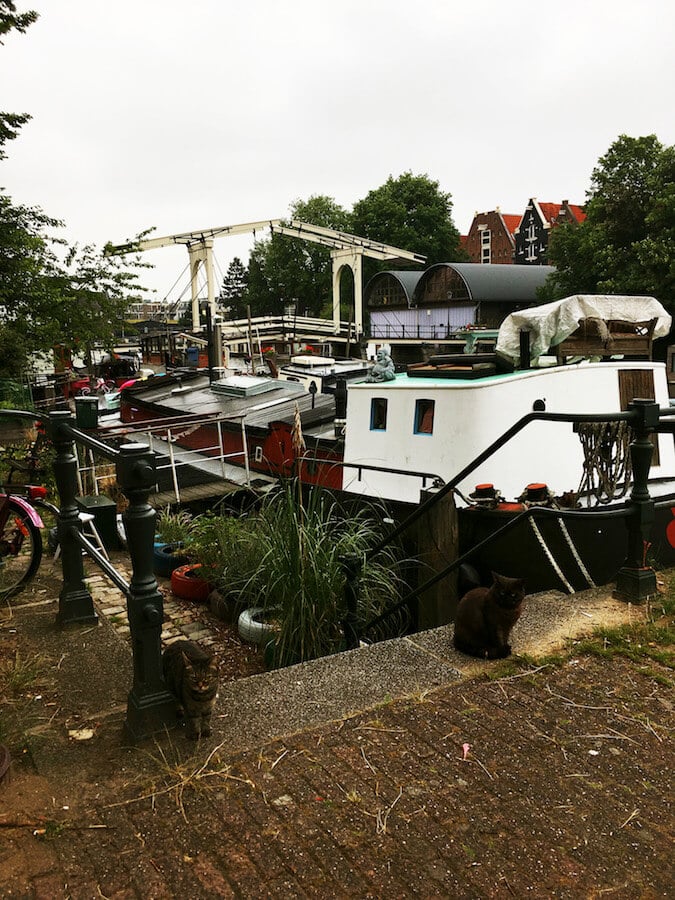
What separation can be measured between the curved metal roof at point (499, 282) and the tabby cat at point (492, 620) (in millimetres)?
44970

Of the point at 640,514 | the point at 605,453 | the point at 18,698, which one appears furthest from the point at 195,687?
the point at 605,453

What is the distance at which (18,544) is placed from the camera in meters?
5.16

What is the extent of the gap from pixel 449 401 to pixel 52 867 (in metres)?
7.13

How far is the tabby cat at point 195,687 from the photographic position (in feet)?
9.02

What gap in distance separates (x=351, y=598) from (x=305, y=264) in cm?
7378

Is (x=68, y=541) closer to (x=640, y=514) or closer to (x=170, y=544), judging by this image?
(x=640, y=514)

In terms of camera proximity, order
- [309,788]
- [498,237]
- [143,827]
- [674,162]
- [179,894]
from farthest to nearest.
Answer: [498,237] < [674,162] < [309,788] < [143,827] < [179,894]

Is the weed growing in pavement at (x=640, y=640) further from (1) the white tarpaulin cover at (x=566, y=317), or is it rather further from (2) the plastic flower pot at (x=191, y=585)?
(1) the white tarpaulin cover at (x=566, y=317)

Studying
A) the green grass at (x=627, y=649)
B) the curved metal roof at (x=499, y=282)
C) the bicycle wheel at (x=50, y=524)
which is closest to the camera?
the green grass at (x=627, y=649)

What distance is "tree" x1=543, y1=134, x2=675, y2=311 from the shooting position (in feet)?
95.0

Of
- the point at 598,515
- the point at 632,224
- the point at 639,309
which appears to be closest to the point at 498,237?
the point at 632,224

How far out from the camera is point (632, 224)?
3136 centimetres

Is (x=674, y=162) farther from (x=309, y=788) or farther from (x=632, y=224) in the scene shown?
(x=309, y=788)

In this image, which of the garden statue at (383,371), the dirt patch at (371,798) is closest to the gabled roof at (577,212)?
the garden statue at (383,371)
